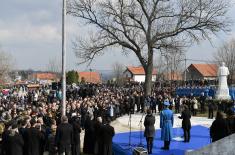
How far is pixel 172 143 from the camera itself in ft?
65.3

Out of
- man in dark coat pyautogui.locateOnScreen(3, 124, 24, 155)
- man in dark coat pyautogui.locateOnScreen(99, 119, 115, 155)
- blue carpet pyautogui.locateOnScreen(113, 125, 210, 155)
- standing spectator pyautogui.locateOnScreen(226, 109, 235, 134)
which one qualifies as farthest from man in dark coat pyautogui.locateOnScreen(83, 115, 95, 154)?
standing spectator pyautogui.locateOnScreen(226, 109, 235, 134)

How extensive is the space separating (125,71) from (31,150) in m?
111

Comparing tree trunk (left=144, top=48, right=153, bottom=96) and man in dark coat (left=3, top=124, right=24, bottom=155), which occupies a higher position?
tree trunk (left=144, top=48, right=153, bottom=96)

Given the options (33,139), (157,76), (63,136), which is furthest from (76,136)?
(157,76)

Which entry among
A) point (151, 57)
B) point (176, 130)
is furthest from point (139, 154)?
point (151, 57)

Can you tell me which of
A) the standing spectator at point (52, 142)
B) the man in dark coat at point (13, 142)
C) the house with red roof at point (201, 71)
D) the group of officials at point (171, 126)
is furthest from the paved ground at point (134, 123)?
the house with red roof at point (201, 71)

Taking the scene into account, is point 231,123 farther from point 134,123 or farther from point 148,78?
point 148,78

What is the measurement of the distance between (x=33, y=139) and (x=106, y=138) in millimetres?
2928

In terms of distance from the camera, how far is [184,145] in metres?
19.4

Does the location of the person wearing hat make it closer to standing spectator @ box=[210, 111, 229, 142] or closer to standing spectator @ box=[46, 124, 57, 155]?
standing spectator @ box=[210, 111, 229, 142]

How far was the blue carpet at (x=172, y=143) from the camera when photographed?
686 inches

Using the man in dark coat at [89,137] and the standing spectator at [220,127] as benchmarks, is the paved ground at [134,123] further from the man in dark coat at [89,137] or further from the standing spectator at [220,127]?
the standing spectator at [220,127]

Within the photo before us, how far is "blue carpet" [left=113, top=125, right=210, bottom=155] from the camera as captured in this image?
1742 centimetres

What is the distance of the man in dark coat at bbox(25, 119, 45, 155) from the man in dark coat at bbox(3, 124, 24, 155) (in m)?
0.60
